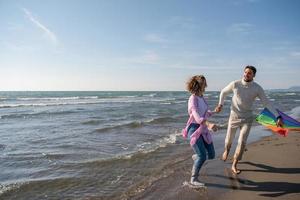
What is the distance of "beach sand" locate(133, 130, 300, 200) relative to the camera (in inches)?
198

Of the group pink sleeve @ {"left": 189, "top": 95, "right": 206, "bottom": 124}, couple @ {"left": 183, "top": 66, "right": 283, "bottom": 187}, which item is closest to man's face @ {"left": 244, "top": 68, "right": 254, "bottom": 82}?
couple @ {"left": 183, "top": 66, "right": 283, "bottom": 187}

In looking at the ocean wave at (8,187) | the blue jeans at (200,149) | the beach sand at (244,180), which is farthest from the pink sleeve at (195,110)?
→ the ocean wave at (8,187)

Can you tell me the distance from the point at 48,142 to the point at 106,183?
216 inches

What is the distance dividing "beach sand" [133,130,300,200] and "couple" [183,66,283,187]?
30 centimetres

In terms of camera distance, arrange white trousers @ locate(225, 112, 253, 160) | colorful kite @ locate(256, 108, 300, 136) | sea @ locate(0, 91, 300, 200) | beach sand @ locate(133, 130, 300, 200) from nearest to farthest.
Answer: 1. beach sand @ locate(133, 130, 300, 200)
2. sea @ locate(0, 91, 300, 200)
3. white trousers @ locate(225, 112, 253, 160)
4. colorful kite @ locate(256, 108, 300, 136)

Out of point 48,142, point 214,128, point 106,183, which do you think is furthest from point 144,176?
point 48,142

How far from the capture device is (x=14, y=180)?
21.3 feet

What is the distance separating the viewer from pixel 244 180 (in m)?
5.68

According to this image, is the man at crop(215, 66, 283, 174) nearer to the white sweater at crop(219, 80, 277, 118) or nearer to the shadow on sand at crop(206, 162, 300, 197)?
the white sweater at crop(219, 80, 277, 118)

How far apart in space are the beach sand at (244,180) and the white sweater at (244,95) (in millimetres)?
1192

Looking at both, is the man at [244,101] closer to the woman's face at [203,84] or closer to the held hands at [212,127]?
the woman's face at [203,84]

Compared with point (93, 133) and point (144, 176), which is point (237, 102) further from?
point (93, 133)

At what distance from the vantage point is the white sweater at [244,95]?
5950 millimetres

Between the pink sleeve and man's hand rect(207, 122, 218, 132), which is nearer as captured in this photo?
man's hand rect(207, 122, 218, 132)
